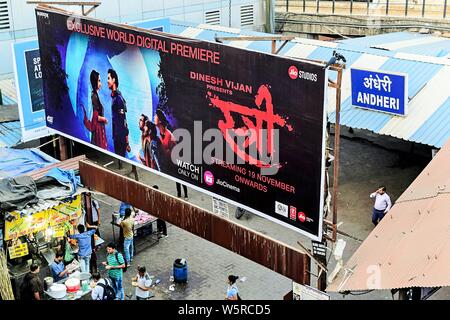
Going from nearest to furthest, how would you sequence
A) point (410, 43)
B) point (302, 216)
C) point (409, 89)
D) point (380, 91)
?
point (302, 216), point (380, 91), point (409, 89), point (410, 43)

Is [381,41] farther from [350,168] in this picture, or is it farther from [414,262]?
[414,262]

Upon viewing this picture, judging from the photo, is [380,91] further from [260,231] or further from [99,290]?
[99,290]

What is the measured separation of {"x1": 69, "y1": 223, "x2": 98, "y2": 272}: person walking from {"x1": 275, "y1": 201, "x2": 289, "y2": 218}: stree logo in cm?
613

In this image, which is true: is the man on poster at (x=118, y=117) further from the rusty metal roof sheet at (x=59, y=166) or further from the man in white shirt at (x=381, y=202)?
the man in white shirt at (x=381, y=202)

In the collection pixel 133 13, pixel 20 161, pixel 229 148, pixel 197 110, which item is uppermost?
pixel 197 110

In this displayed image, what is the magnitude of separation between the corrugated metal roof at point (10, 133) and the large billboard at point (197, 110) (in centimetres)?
383

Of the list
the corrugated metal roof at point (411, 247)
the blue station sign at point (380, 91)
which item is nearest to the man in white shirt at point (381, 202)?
the blue station sign at point (380, 91)

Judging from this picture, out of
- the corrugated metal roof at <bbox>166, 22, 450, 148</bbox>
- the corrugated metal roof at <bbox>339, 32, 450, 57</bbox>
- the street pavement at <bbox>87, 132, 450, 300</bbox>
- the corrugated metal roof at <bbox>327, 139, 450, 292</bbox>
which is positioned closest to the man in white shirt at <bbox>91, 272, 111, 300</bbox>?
the street pavement at <bbox>87, 132, 450, 300</bbox>

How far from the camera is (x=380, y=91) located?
1997cm

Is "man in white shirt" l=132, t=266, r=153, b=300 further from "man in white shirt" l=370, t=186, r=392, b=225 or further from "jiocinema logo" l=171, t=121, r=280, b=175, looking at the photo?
"man in white shirt" l=370, t=186, r=392, b=225

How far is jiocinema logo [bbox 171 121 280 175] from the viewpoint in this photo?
477 inches

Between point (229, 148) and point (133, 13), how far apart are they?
1508cm

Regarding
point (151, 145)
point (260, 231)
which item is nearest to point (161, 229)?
point (260, 231)

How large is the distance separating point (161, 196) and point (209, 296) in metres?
3.68
